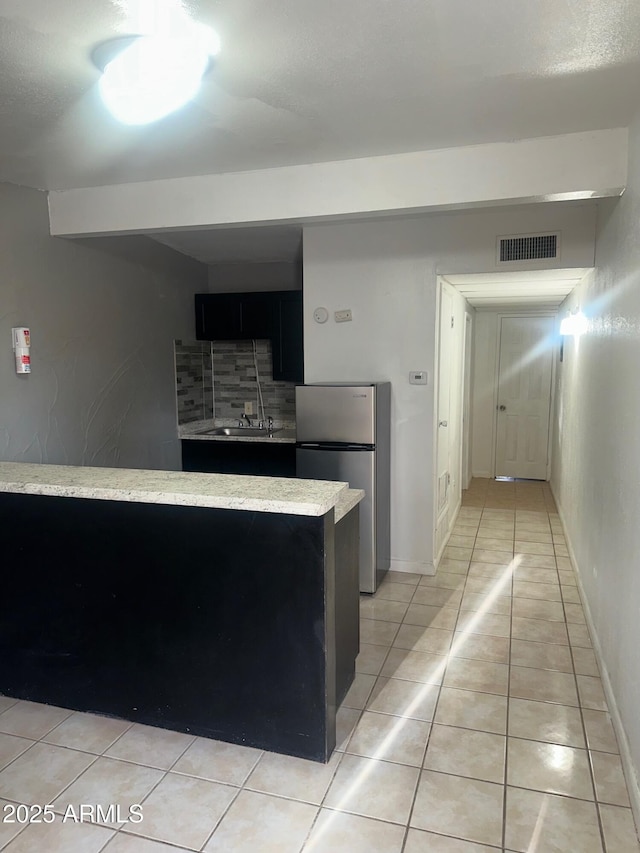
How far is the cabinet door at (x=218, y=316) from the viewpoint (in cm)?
501

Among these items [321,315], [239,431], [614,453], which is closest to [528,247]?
[321,315]

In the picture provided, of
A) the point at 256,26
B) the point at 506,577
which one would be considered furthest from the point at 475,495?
the point at 256,26

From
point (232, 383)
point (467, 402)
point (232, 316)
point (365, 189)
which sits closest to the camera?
point (365, 189)

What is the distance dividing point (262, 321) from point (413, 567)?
2.47 metres

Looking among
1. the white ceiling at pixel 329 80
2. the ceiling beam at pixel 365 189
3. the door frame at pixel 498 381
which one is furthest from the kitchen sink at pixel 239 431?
the door frame at pixel 498 381

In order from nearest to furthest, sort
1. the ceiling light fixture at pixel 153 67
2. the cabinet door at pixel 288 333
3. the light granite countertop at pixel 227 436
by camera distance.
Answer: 1. the ceiling light fixture at pixel 153 67
2. the light granite countertop at pixel 227 436
3. the cabinet door at pixel 288 333

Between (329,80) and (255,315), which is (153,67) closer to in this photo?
(329,80)

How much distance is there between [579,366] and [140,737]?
354 cm

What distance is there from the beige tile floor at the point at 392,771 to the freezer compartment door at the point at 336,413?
120 centimetres

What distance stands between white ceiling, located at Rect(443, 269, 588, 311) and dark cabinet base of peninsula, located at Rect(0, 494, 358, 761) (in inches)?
83.2

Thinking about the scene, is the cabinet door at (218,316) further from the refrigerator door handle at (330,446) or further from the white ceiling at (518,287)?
the white ceiling at (518,287)

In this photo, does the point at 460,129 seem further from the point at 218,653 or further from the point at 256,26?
the point at 218,653

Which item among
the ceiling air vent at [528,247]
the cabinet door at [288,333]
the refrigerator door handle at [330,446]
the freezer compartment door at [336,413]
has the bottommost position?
the refrigerator door handle at [330,446]

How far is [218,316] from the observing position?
5.04m
